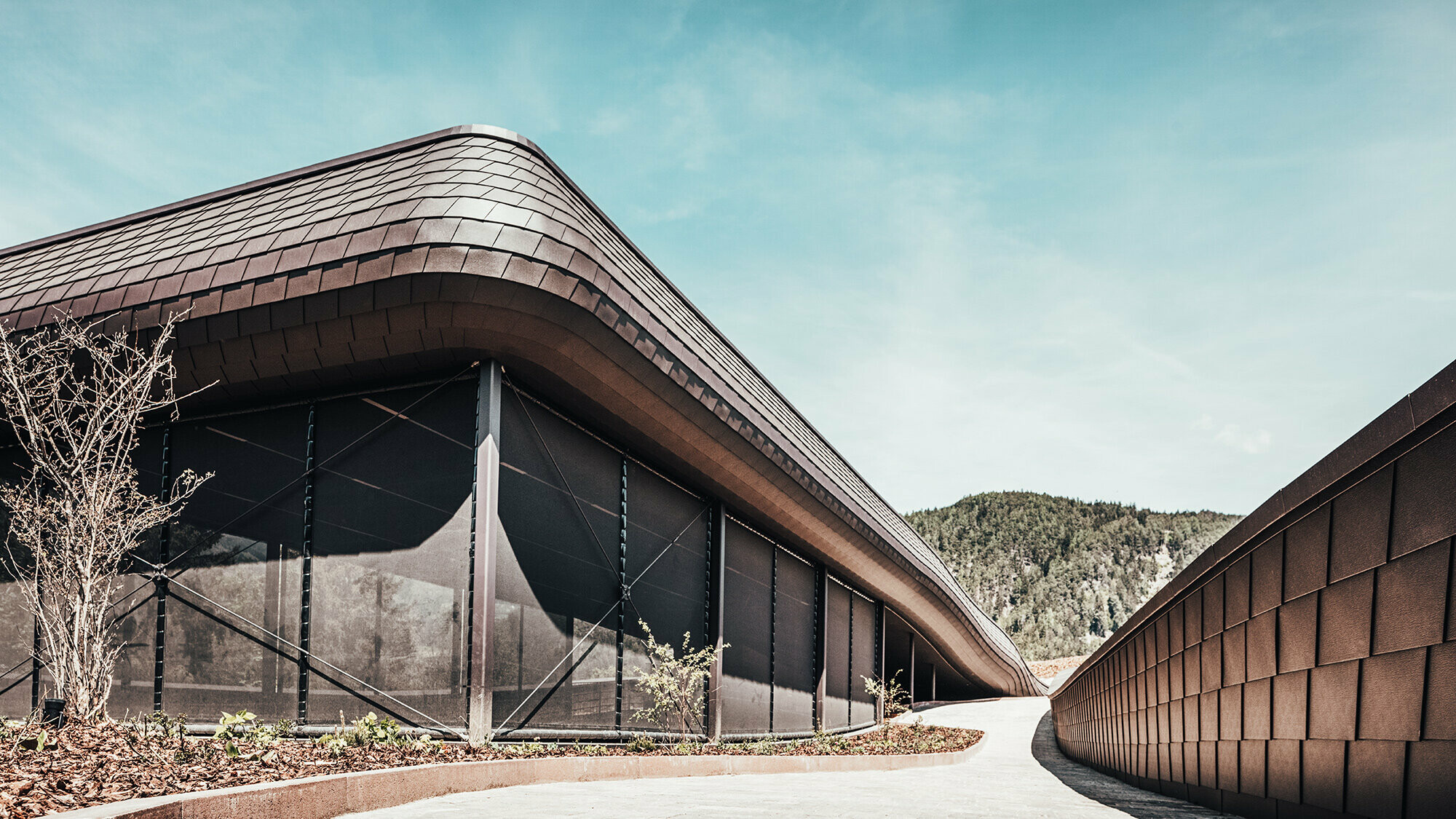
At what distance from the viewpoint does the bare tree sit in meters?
8.78

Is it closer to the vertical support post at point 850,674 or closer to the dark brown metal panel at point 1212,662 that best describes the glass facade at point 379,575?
the dark brown metal panel at point 1212,662

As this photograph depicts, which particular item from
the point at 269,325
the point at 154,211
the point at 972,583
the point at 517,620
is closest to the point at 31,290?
the point at 154,211

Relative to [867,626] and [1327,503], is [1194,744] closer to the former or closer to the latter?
[1327,503]

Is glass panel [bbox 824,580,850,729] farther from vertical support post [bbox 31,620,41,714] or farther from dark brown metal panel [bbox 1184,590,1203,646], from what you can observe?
dark brown metal panel [bbox 1184,590,1203,646]

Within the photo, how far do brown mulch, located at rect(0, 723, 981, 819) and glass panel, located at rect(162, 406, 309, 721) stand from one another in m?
3.72

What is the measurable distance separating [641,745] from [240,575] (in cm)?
549

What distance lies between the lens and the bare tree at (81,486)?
8.78 metres

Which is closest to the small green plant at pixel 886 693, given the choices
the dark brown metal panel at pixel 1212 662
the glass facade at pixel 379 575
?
the glass facade at pixel 379 575

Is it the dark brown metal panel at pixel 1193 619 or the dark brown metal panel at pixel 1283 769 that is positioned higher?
the dark brown metal panel at pixel 1193 619

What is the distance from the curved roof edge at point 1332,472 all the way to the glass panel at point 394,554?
25.2 feet

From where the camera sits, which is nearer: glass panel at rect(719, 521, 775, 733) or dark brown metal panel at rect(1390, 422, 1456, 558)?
dark brown metal panel at rect(1390, 422, 1456, 558)

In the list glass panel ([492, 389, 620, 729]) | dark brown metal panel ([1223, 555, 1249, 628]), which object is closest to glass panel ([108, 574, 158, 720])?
glass panel ([492, 389, 620, 729])

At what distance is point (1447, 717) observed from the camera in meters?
3.60

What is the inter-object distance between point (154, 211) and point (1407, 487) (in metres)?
14.8
